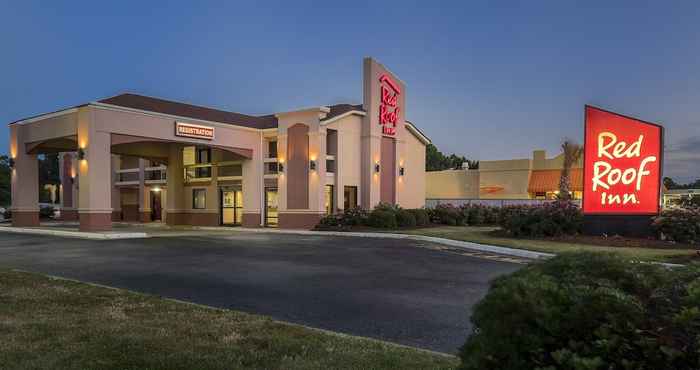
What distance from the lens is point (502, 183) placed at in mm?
47344

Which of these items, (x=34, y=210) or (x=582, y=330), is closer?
(x=582, y=330)

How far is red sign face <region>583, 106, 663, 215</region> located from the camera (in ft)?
57.3

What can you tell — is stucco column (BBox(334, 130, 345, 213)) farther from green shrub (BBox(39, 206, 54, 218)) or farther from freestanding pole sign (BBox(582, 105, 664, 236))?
green shrub (BBox(39, 206, 54, 218))

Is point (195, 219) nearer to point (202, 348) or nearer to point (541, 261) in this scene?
point (202, 348)

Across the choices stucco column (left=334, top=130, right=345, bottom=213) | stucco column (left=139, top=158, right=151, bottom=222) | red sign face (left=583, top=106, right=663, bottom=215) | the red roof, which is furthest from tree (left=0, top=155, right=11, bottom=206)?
red sign face (left=583, top=106, right=663, bottom=215)

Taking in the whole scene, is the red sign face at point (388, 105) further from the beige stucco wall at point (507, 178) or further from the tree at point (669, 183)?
the tree at point (669, 183)

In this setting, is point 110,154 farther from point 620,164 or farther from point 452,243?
point 620,164

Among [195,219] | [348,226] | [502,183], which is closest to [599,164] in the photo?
[348,226]

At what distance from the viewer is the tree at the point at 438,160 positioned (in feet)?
258

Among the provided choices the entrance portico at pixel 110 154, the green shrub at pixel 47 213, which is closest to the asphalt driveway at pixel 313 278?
the entrance portico at pixel 110 154

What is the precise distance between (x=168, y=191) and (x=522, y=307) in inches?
1257

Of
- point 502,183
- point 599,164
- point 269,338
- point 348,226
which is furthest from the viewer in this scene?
point 502,183

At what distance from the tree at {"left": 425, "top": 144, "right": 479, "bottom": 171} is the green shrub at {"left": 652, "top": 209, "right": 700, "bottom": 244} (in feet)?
195

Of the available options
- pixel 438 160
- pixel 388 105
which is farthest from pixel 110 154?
pixel 438 160
